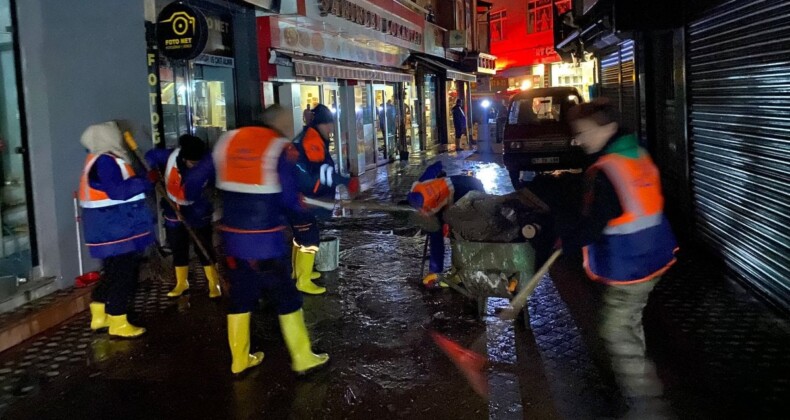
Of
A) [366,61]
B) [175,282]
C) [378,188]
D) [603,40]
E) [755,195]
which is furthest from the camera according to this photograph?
[366,61]

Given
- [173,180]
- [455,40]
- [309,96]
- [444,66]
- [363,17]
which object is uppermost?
[455,40]

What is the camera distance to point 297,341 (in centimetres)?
499

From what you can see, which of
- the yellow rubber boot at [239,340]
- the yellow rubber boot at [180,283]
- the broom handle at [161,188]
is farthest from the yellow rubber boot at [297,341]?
the yellow rubber boot at [180,283]

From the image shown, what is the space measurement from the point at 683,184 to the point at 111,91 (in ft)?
21.9

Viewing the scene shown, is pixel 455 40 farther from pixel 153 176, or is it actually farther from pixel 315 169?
pixel 153 176

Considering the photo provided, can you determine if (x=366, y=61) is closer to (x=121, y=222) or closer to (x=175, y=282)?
(x=175, y=282)

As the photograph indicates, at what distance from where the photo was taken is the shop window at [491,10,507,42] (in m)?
40.6

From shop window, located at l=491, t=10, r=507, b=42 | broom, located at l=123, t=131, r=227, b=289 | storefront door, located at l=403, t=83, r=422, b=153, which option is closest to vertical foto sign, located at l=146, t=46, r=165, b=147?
broom, located at l=123, t=131, r=227, b=289

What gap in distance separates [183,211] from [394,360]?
286 cm

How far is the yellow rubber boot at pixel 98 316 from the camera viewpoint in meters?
6.19

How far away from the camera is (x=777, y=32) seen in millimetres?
5801

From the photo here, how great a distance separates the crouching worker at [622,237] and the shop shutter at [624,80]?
8.00 m

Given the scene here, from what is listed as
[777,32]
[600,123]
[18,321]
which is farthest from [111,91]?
[777,32]

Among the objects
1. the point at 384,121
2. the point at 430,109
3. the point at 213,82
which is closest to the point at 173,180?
the point at 213,82
